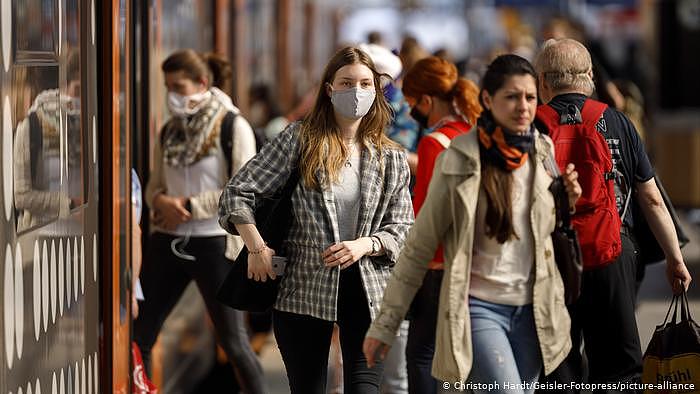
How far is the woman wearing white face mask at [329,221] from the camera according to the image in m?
5.16

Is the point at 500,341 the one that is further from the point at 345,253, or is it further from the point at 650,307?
the point at 650,307

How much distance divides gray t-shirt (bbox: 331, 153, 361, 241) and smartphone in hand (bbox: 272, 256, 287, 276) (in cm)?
21

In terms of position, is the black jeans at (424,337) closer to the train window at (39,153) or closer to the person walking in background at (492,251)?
the person walking in background at (492,251)

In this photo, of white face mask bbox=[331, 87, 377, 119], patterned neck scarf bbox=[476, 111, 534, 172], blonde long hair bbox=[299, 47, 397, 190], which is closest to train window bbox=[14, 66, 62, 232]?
blonde long hair bbox=[299, 47, 397, 190]

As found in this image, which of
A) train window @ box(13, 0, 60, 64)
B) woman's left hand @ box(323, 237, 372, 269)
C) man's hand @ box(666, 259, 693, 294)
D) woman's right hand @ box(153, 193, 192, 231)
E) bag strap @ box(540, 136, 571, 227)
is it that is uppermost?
train window @ box(13, 0, 60, 64)

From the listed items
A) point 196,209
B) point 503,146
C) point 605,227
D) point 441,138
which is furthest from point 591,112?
point 196,209

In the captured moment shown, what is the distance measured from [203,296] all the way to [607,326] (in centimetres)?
234

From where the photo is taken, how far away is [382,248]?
17.0ft

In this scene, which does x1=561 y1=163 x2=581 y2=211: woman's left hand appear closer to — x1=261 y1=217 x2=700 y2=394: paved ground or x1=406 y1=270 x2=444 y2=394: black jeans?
x1=406 y1=270 x2=444 y2=394: black jeans

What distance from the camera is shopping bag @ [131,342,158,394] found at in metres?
6.48

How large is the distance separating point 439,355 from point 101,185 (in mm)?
1911

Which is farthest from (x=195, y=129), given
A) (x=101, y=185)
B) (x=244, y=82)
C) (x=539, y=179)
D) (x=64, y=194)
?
(x=244, y=82)

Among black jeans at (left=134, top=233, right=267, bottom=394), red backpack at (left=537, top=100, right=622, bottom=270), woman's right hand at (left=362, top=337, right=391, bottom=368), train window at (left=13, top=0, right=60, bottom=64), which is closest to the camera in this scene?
Result: train window at (left=13, top=0, right=60, bottom=64)

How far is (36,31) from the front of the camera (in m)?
4.33
